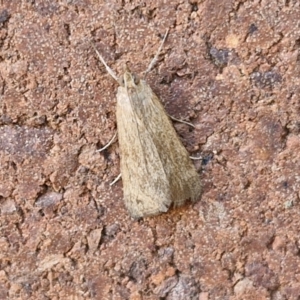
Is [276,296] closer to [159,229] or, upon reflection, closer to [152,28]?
[159,229]

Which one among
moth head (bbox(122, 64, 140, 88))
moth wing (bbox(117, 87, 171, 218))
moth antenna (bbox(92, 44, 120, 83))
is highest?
moth antenna (bbox(92, 44, 120, 83))

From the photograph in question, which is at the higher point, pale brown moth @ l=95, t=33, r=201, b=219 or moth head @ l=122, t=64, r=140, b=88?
moth head @ l=122, t=64, r=140, b=88

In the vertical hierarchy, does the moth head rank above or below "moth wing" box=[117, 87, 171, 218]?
above

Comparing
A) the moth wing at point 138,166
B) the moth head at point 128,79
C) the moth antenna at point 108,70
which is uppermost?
the moth antenna at point 108,70

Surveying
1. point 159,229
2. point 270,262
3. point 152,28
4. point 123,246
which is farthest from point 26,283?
point 152,28
